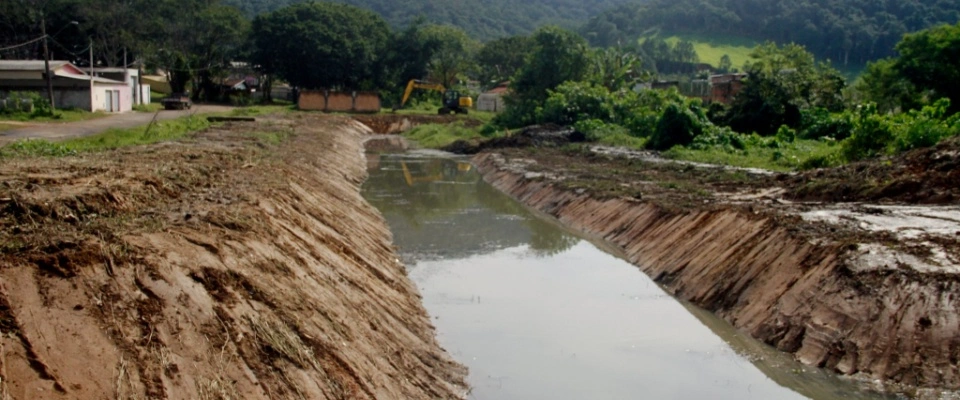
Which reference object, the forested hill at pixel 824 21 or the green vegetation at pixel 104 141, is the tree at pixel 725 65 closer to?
the forested hill at pixel 824 21

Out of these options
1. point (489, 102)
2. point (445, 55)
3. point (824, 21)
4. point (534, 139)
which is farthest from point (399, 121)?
point (824, 21)

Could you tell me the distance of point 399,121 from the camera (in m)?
64.3

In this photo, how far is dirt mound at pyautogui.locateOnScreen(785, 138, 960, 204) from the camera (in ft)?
56.4

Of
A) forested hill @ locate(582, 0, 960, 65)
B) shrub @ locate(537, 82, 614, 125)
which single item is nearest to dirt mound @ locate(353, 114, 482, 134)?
shrub @ locate(537, 82, 614, 125)

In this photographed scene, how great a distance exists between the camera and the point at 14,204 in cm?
991

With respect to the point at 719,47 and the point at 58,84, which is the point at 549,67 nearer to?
the point at 58,84

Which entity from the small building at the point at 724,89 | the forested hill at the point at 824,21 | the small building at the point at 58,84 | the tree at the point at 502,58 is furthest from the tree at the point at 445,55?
the forested hill at the point at 824,21

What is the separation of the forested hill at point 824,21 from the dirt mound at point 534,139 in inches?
3247

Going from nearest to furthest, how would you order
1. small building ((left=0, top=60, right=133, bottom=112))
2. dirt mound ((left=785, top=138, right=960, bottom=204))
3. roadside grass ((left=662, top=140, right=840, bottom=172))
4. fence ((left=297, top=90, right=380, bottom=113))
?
dirt mound ((left=785, top=138, right=960, bottom=204))
roadside grass ((left=662, top=140, right=840, bottom=172))
small building ((left=0, top=60, right=133, bottom=112))
fence ((left=297, top=90, right=380, bottom=113))

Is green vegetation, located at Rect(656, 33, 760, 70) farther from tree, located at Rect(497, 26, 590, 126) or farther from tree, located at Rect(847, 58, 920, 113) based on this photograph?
tree, located at Rect(847, 58, 920, 113)

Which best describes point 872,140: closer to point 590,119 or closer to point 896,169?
point 896,169

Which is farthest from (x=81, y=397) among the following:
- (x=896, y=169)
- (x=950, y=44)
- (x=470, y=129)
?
(x=470, y=129)

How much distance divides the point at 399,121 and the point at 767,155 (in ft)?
121

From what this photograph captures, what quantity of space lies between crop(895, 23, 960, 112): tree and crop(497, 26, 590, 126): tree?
22.1 meters
